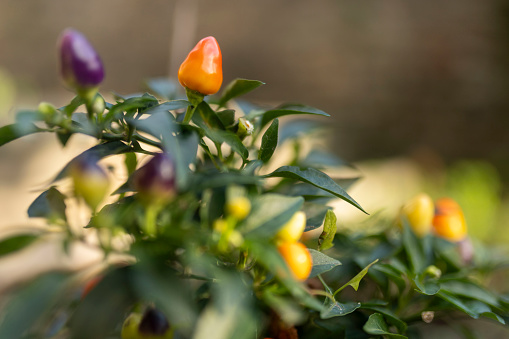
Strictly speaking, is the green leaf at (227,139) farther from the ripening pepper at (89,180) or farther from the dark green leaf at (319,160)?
the dark green leaf at (319,160)

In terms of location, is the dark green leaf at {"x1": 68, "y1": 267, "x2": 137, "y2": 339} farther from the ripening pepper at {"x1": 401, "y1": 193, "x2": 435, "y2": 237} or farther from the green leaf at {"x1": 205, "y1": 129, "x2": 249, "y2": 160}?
the ripening pepper at {"x1": 401, "y1": 193, "x2": 435, "y2": 237}

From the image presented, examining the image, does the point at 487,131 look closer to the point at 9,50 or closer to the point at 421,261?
the point at 421,261

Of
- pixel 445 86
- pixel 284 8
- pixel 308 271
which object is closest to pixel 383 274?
pixel 308 271

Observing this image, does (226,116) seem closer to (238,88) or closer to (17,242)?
(238,88)

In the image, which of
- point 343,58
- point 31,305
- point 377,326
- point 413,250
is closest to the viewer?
point 31,305

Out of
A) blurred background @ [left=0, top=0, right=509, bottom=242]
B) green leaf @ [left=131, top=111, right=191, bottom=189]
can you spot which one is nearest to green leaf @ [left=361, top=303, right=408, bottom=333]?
green leaf @ [left=131, top=111, right=191, bottom=189]

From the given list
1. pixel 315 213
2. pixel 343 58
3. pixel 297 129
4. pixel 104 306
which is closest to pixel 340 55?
pixel 343 58
